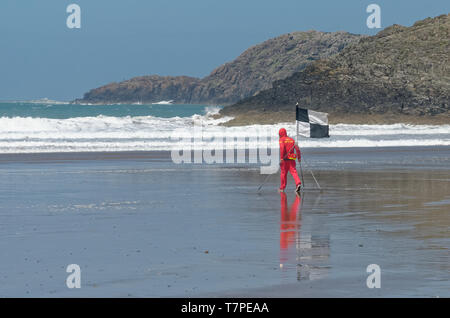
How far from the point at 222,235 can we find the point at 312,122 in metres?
10.3

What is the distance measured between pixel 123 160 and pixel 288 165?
1377 centimetres

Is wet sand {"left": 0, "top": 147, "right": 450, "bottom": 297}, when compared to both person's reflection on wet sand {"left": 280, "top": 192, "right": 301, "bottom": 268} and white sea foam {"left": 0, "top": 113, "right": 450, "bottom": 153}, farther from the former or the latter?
white sea foam {"left": 0, "top": 113, "right": 450, "bottom": 153}

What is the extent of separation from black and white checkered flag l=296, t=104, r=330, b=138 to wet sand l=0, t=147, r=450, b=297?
1256mm

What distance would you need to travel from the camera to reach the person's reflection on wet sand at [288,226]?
35.7ft

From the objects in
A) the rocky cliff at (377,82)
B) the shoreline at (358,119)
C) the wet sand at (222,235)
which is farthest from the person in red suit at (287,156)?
the rocky cliff at (377,82)

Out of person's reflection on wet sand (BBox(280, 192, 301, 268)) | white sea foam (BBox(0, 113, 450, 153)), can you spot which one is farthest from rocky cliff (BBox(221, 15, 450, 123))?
person's reflection on wet sand (BBox(280, 192, 301, 268))

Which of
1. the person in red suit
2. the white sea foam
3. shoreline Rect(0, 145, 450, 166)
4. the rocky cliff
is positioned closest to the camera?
the person in red suit

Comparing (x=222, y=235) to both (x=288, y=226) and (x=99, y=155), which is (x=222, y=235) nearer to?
(x=288, y=226)

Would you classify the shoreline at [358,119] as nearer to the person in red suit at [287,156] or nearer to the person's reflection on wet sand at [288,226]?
the person in red suit at [287,156]

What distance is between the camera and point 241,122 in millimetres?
95688

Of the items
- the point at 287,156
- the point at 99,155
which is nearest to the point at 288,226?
the point at 287,156

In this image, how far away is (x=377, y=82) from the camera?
113 metres

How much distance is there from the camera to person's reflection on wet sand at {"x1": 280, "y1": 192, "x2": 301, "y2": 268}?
10875mm

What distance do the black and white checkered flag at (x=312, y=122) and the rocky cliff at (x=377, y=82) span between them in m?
75.3
